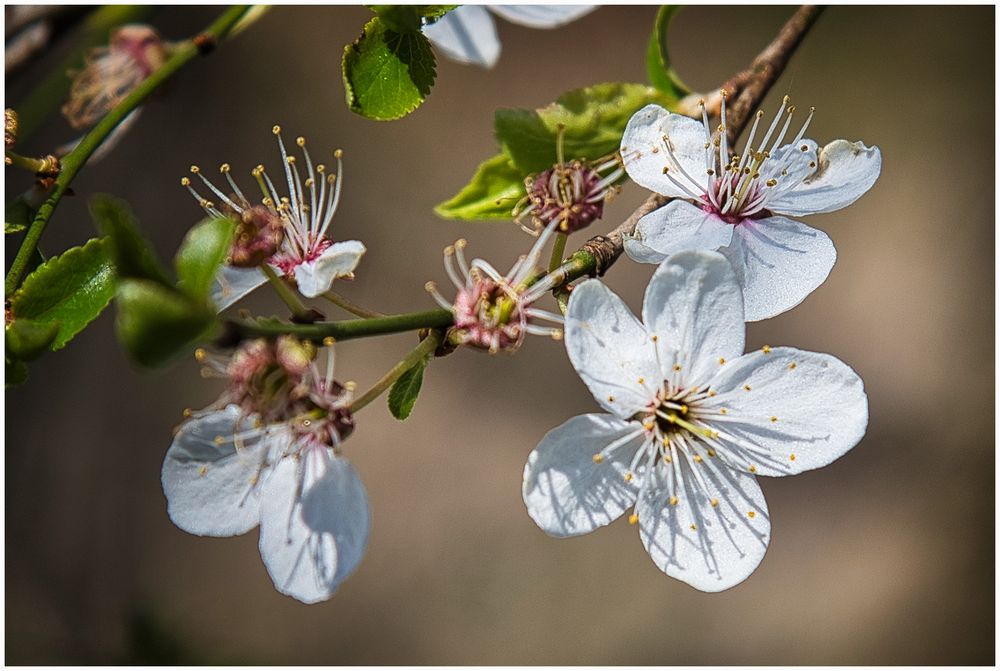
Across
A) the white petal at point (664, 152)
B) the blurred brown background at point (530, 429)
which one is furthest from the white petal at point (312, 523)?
the blurred brown background at point (530, 429)

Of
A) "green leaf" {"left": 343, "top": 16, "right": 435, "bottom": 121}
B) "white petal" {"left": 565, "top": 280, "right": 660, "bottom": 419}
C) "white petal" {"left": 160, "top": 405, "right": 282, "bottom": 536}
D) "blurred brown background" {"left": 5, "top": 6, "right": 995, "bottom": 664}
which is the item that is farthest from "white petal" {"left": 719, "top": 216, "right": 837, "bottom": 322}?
"blurred brown background" {"left": 5, "top": 6, "right": 995, "bottom": 664}

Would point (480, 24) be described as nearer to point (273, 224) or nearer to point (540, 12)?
point (540, 12)

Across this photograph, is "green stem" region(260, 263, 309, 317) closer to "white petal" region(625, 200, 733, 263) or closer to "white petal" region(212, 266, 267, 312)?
"white petal" region(212, 266, 267, 312)

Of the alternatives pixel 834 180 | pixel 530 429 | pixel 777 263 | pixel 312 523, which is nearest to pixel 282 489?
pixel 312 523

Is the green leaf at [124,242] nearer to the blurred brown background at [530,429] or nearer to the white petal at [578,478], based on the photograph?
the white petal at [578,478]

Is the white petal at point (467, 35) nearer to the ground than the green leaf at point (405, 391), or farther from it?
farther from it

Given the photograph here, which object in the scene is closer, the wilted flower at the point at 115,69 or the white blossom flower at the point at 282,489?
the white blossom flower at the point at 282,489

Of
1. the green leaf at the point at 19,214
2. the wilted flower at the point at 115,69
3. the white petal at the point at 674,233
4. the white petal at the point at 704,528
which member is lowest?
the white petal at the point at 704,528
